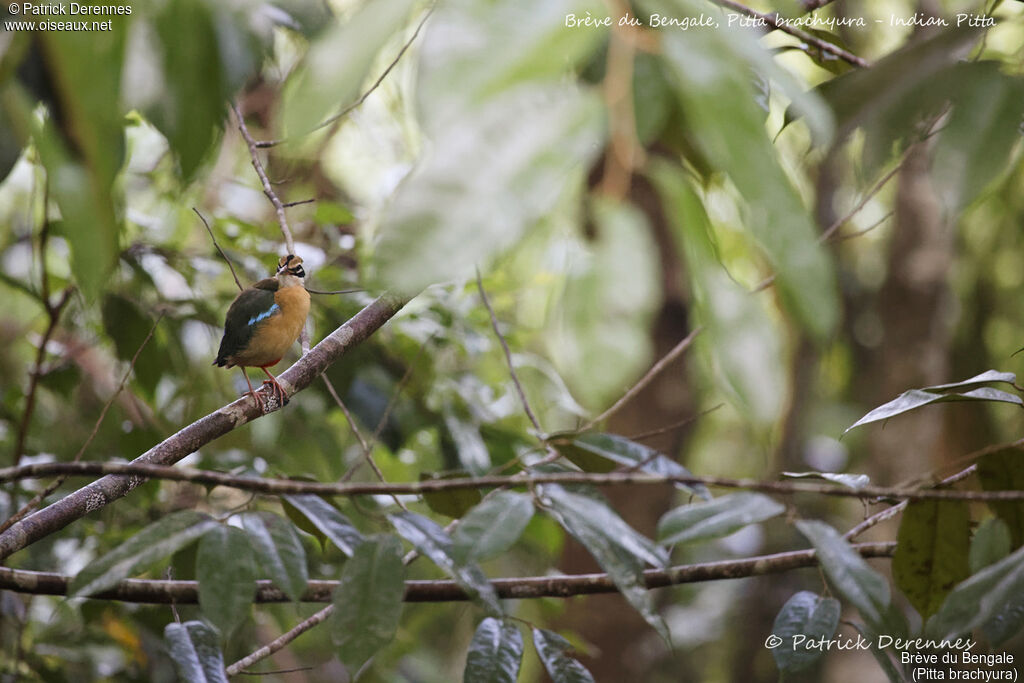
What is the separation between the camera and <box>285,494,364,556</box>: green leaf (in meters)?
1.12

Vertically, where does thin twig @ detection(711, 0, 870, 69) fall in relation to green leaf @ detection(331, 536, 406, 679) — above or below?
above

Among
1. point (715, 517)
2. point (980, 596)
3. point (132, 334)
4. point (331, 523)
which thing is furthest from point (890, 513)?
point (132, 334)

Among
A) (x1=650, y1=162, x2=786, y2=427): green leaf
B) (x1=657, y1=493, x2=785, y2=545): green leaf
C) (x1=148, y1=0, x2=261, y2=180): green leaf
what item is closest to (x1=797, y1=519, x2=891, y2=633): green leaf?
(x1=657, y1=493, x2=785, y2=545): green leaf

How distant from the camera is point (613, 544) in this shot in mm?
1076

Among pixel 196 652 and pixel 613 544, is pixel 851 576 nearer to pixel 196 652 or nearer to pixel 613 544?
pixel 613 544

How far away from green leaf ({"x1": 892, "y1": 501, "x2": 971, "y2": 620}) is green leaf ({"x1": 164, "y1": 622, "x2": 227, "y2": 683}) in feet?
3.31

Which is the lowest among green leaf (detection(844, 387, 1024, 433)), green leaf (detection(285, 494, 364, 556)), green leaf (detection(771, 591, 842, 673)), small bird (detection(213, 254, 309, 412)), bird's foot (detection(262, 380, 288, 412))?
green leaf (detection(771, 591, 842, 673))

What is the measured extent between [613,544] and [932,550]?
48cm

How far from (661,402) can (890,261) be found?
1710mm

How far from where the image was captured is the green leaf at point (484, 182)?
0.48m

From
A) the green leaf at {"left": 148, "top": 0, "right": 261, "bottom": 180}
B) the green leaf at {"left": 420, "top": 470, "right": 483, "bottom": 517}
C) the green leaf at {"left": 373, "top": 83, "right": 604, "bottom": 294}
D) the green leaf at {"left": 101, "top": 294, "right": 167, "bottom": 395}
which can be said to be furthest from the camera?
the green leaf at {"left": 101, "top": 294, "right": 167, "bottom": 395}

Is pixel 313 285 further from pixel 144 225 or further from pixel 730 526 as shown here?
pixel 730 526

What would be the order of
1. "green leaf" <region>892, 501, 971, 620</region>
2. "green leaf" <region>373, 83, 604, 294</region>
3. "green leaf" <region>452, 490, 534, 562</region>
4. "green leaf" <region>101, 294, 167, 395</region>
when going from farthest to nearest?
"green leaf" <region>101, 294, 167, 395</region> → "green leaf" <region>892, 501, 971, 620</region> → "green leaf" <region>452, 490, 534, 562</region> → "green leaf" <region>373, 83, 604, 294</region>

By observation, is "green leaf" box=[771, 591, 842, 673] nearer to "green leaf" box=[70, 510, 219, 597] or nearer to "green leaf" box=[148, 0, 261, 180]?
"green leaf" box=[70, 510, 219, 597]
